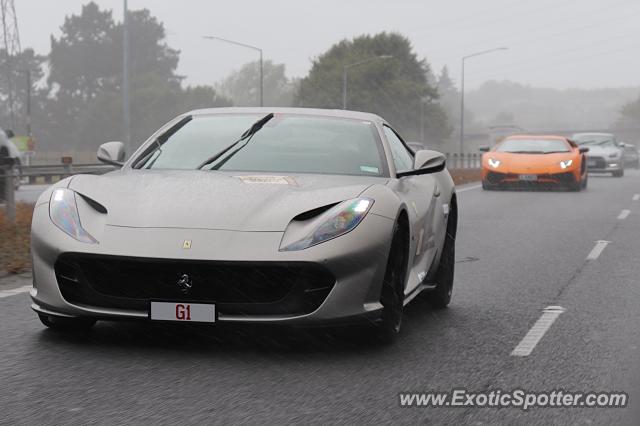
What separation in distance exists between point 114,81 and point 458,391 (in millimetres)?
115968

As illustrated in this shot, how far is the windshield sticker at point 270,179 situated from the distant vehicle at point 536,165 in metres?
19.5

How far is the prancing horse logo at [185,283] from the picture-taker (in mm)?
5164

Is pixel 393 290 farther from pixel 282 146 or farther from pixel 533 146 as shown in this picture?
pixel 533 146

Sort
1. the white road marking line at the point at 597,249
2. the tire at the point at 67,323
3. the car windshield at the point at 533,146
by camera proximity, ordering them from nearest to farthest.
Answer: the tire at the point at 67,323
the white road marking line at the point at 597,249
the car windshield at the point at 533,146

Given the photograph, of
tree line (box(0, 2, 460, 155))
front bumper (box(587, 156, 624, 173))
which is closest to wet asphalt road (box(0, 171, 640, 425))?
front bumper (box(587, 156, 624, 173))

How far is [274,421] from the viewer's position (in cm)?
416

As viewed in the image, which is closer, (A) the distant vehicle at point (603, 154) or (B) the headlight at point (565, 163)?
(B) the headlight at point (565, 163)

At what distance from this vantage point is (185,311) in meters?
5.17

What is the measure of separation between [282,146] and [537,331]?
73.8 inches

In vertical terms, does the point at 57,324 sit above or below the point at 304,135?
below

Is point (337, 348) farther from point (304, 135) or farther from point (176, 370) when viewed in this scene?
point (304, 135)

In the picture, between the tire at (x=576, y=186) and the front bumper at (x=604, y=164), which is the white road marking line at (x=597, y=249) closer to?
the tire at (x=576, y=186)

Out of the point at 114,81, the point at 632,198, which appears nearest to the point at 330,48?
the point at 114,81

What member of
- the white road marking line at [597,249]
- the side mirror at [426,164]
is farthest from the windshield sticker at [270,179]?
the white road marking line at [597,249]
